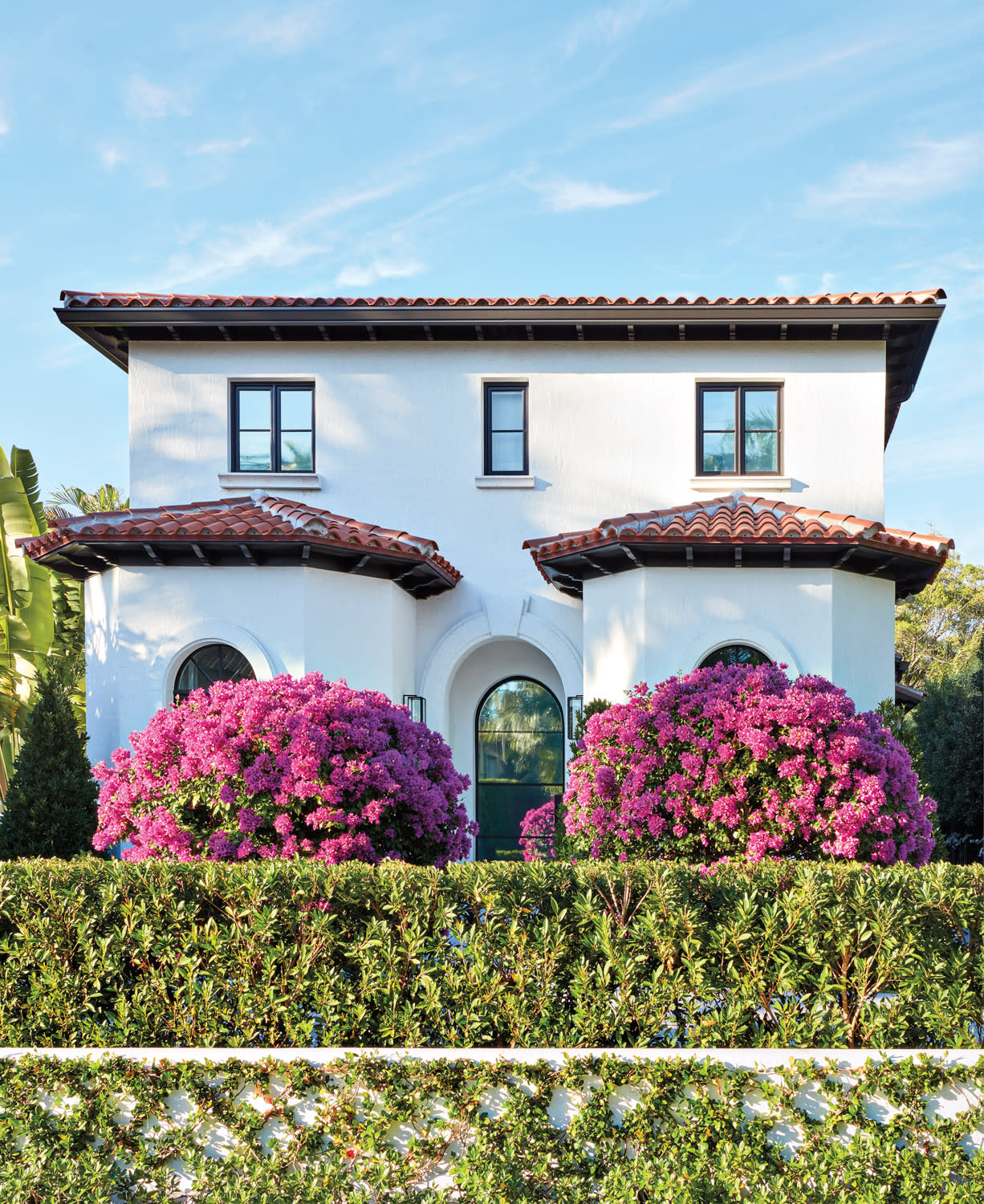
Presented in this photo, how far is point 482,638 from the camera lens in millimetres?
13375

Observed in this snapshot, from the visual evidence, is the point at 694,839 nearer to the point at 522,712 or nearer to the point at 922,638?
the point at 522,712

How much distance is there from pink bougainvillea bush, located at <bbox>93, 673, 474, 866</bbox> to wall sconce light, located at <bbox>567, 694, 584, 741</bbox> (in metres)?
4.63

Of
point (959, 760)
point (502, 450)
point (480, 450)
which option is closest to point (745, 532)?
point (502, 450)

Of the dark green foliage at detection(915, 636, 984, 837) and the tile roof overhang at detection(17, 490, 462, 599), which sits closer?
the tile roof overhang at detection(17, 490, 462, 599)

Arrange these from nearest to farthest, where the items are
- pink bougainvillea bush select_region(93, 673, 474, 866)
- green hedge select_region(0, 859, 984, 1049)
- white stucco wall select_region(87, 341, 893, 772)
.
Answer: green hedge select_region(0, 859, 984, 1049) < pink bougainvillea bush select_region(93, 673, 474, 866) < white stucco wall select_region(87, 341, 893, 772)

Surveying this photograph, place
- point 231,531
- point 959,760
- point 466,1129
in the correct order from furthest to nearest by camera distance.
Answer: point 959,760 → point 231,531 → point 466,1129

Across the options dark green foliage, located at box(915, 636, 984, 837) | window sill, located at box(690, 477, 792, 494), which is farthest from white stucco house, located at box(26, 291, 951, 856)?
dark green foliage, located at box(915, 636, 984, 837)

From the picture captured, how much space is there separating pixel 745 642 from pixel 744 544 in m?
1.40

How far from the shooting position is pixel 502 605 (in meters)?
13.4

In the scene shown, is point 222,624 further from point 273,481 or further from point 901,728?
point 901,728

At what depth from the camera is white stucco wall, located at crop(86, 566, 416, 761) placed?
11.4m

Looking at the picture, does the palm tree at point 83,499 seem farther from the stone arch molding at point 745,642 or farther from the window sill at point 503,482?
the stone arch molding at point 745,642

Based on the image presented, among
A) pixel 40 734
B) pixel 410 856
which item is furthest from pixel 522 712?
pixel 40 734

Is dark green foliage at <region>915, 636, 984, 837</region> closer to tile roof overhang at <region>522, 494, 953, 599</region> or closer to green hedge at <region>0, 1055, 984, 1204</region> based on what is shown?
tile roof overhang at <region>522, 494, 953, 599</region>
